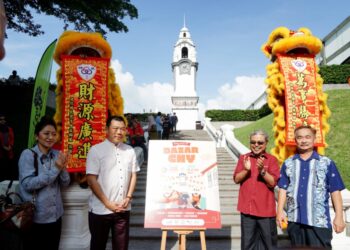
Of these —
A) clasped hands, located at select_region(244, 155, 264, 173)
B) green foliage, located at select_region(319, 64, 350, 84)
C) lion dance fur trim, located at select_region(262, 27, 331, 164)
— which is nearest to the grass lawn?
lion dance fur trim, located at select_region(262, 27, 331, 164)

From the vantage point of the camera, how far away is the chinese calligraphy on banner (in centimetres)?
488

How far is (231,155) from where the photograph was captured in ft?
37.4

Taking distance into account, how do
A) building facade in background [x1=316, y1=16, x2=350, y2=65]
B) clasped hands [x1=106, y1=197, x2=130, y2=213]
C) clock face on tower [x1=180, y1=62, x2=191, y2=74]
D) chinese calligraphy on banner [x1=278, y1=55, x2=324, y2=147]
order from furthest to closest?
clock face on tower [x1=180, y1=62, x2=191, y2=74]
building facade in background [x1=316, y1=16, x2=350, y2=65]
chinese calligraphy on banner [x1=278, y1=55, x2=324, y2=147]
clasped hands [x1=106, y1=197, x2=130, y2=213]

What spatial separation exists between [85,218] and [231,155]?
7477mm

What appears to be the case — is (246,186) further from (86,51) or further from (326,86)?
(326,86)

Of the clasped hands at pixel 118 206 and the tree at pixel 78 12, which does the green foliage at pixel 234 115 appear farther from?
the clasped hands at pixel 118 206

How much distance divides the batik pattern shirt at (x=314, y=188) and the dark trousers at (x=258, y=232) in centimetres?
43

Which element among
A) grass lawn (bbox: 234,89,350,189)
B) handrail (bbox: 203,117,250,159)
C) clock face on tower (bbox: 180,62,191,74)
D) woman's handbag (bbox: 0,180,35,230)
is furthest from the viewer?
clock face on tower (bbox: 180,62,191,74)

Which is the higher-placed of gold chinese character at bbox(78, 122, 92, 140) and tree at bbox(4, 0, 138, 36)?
tree at bbox(4, 0, 138, 36)

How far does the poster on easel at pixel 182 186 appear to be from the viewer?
11.7ft

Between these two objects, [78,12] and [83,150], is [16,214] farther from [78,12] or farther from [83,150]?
[78,12]

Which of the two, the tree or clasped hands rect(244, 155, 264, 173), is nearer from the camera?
clasped hands rect(244, 155, 264, 173)

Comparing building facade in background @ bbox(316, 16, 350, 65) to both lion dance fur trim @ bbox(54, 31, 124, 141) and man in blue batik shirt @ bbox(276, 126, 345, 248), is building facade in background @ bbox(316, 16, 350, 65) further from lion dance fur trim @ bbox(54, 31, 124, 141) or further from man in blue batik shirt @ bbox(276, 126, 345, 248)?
man in blue batik shirt @ bbox(276, 126, 345, 248)

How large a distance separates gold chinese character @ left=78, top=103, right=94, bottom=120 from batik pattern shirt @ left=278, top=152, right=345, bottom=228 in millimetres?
3367
